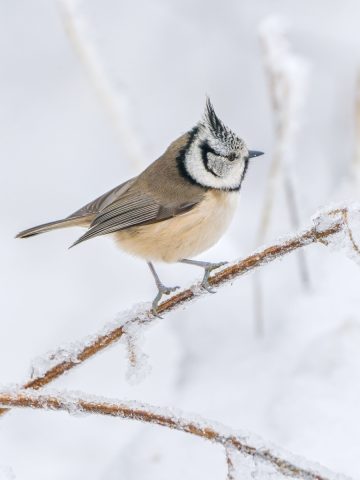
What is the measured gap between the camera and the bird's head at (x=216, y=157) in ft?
7.72

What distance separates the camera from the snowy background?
2039 millimetres

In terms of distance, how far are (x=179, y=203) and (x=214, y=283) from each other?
95cm

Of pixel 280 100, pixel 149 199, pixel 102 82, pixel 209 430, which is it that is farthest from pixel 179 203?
pixel 209 430

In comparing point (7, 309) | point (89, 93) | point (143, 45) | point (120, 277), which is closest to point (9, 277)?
point (7, 309)

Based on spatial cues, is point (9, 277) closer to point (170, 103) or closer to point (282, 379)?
point (170, 103)

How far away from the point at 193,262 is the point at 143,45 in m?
1.96

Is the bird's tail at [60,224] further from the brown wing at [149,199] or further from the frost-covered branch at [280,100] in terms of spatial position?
the frost-covered branch at [280,100]

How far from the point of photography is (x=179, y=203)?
2.35m

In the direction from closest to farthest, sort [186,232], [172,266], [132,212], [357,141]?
[186,232] → [132,212] → [357,141] → [172,266]

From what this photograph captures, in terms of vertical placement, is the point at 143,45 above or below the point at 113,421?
above

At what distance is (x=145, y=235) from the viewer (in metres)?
2.32

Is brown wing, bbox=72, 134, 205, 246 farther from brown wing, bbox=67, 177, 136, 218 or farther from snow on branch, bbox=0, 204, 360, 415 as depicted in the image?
→ snow on branch, bbox=0, 204, 360, 415

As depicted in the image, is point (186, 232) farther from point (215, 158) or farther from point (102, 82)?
point (102, 82)

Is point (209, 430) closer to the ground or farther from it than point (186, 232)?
closer to the ground
